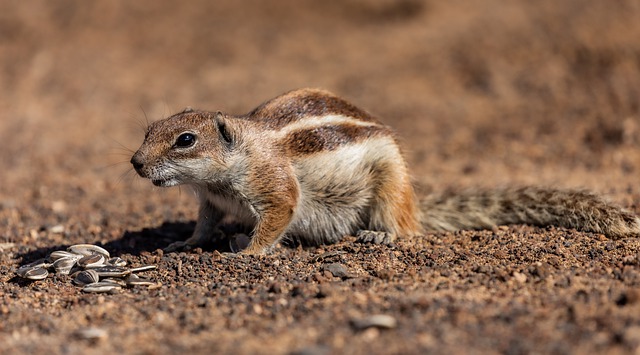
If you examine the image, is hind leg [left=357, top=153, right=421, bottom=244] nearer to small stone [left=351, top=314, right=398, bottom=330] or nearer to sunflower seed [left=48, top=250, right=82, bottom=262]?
small stone [left=351, top=314, right=398, bottom=330]

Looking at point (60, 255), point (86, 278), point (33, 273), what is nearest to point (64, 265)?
point (60, 255)

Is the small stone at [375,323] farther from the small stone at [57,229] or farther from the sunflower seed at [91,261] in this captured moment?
the small stone at [57,229]

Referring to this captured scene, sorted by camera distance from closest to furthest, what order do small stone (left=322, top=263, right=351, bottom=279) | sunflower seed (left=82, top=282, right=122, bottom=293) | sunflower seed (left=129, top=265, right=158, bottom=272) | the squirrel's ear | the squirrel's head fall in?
sunflower seed (left=82, top=282, right=122, bottom=293) → small stone (left=322, top=263, right=351, bottom=279) → sunflower seed (left=129, top=265, right=158, bottom=272) → the squirrel's head → the squirrel's ear

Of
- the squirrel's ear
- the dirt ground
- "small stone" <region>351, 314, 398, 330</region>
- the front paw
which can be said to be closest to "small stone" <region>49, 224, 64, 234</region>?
the dirt ground

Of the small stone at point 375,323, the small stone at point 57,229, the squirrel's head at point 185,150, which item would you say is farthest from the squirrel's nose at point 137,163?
the small stone at point 375,323

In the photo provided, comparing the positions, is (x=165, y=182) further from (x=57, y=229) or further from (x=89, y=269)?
(x=57, y=229)

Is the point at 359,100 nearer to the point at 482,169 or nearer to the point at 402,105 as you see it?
the point at 402,105

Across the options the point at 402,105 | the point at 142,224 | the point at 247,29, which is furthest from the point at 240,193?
the point at 247,29
